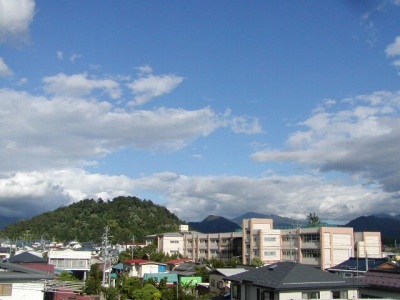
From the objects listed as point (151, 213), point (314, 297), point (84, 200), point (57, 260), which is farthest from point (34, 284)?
point (84, 200)

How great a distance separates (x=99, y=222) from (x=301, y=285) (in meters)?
132

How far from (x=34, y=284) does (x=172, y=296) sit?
1689cm

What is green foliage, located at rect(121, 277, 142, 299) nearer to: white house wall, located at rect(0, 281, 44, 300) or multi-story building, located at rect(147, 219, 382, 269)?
white house wall, located at rect(0, 281, 44, 300)

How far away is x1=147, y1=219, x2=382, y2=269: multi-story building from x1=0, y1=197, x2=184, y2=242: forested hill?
147 ft

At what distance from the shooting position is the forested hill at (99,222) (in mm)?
136538

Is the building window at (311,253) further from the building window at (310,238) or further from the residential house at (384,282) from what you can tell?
the residential house at (384,282)

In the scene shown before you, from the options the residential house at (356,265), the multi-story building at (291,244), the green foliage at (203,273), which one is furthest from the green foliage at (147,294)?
the multi-story building at (291,244)

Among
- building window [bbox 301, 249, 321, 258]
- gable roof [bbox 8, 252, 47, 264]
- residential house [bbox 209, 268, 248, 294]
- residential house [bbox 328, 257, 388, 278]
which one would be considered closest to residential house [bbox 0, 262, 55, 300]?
residential house [bbox 209, 268, 248, 294]

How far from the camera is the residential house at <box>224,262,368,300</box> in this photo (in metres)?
22.8

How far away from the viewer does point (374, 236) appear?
66812 millimetres

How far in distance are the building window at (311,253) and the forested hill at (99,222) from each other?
66.5 meters

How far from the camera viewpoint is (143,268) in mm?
63281

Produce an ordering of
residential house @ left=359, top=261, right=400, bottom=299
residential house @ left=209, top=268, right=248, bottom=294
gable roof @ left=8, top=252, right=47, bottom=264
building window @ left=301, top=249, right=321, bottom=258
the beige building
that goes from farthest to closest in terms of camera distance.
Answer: building window @ left=301, top=249, right=321, bottom=258
the beige building
gable roof @ left=8, top=252, right=47, bottom=264
residential house @ left=209, top=268, right=248, bottom=294
residential house @ left=359, top=261, right=400, bottom=299

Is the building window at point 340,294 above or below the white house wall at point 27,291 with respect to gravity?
above
